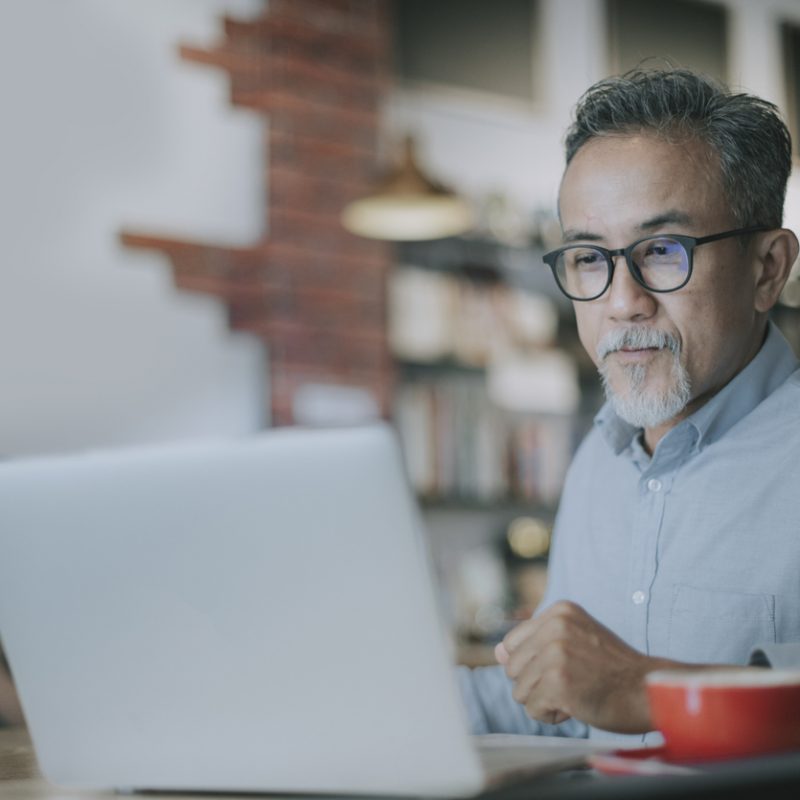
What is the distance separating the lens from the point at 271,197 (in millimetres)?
4375

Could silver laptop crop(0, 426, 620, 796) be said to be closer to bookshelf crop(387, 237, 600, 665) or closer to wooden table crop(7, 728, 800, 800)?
wooden table crop(7, 728, 800, 800)

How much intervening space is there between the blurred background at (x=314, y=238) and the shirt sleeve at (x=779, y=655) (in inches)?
102

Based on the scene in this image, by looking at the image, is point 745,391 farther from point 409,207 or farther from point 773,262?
point 409,207

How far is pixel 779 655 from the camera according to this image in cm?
123

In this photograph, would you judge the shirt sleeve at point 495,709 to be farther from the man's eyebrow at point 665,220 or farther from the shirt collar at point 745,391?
the man's eyebrow at point 665,220

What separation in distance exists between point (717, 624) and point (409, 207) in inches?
103

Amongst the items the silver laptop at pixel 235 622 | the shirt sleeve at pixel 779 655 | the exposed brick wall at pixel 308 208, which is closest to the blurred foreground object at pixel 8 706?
the silver laptop at pixel 235 622

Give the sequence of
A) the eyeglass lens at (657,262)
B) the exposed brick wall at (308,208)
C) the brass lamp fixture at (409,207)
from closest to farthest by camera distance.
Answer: the eyeglass lens at (657,262)
the brass lamp fixture at (409,207)
the exposed brick wall at (308,208)

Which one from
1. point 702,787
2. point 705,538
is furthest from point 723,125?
point 702,787

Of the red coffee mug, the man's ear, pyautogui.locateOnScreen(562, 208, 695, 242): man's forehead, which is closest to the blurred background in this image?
the man's ear

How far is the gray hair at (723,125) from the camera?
180cm

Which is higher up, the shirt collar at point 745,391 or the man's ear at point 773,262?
the man's ear at point 773,262

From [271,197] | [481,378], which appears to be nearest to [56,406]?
[271,197]

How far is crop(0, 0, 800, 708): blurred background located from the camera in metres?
3.92
